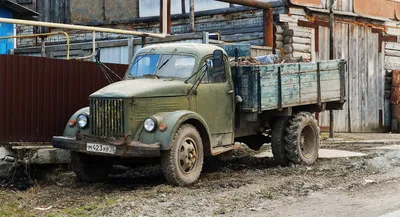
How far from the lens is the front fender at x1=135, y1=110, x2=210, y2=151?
8570 millimetres

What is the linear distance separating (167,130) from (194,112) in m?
0.84

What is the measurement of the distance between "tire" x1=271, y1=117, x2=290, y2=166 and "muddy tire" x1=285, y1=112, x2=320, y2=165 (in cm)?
8

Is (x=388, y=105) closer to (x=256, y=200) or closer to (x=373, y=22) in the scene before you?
(x=373, y=22)

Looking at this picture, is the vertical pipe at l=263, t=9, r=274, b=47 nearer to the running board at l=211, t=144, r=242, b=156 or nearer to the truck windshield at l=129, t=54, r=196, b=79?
the running board at l=211, t=144, r=242, b=156

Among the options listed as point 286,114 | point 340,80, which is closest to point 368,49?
point 340,80

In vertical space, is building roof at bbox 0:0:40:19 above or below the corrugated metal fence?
above

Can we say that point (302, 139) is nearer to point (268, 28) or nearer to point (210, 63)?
point (210, 63)

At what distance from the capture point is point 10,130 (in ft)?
32.0

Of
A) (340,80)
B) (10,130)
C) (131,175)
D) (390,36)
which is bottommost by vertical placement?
(131,175)

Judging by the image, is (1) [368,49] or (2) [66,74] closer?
(2) [66,74]

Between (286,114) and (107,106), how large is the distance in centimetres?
358

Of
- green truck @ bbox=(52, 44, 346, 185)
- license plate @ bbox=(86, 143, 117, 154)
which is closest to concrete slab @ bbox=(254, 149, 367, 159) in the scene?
green truck @ bbox=(52, 44, 346, 185)

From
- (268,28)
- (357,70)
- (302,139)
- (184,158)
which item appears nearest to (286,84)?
(302,139)

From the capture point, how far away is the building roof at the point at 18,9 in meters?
17.0
